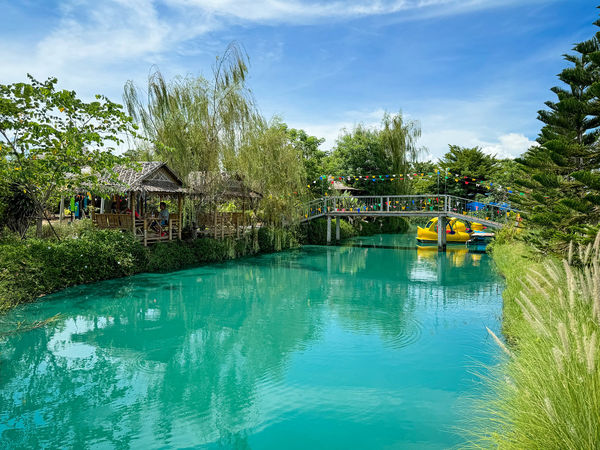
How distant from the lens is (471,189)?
31.3 m

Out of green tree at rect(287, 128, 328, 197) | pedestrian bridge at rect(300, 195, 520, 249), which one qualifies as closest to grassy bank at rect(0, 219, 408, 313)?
pedestrian bridge at rect(300, 195, 520, 249)

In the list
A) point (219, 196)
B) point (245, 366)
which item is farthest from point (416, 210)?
point (245, 366)

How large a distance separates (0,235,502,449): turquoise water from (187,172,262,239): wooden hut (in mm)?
4687

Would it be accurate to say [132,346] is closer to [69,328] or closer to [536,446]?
[69,328]

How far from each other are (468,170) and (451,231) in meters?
9.27

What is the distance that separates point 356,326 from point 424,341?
4.52ft

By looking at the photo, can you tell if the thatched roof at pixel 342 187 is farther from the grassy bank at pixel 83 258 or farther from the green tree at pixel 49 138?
the green tree at pixel 49 138

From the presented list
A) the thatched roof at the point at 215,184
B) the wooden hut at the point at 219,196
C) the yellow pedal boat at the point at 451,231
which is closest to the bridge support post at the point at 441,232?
the yellow pedal boat at the point at 451,231

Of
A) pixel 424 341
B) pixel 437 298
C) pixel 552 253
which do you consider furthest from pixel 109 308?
pixel 552 253

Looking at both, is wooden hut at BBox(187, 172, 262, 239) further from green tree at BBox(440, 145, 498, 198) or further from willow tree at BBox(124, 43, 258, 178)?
green tree at BBox(440, 145, 498, 198)

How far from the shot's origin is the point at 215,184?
1550 centimetres

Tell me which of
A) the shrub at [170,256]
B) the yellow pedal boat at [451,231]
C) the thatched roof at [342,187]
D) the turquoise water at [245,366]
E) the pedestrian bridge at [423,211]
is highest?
the thatched roof at [342,187]

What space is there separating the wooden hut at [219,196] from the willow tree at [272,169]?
1.34 feet

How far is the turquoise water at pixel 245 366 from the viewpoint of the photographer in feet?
14.1
